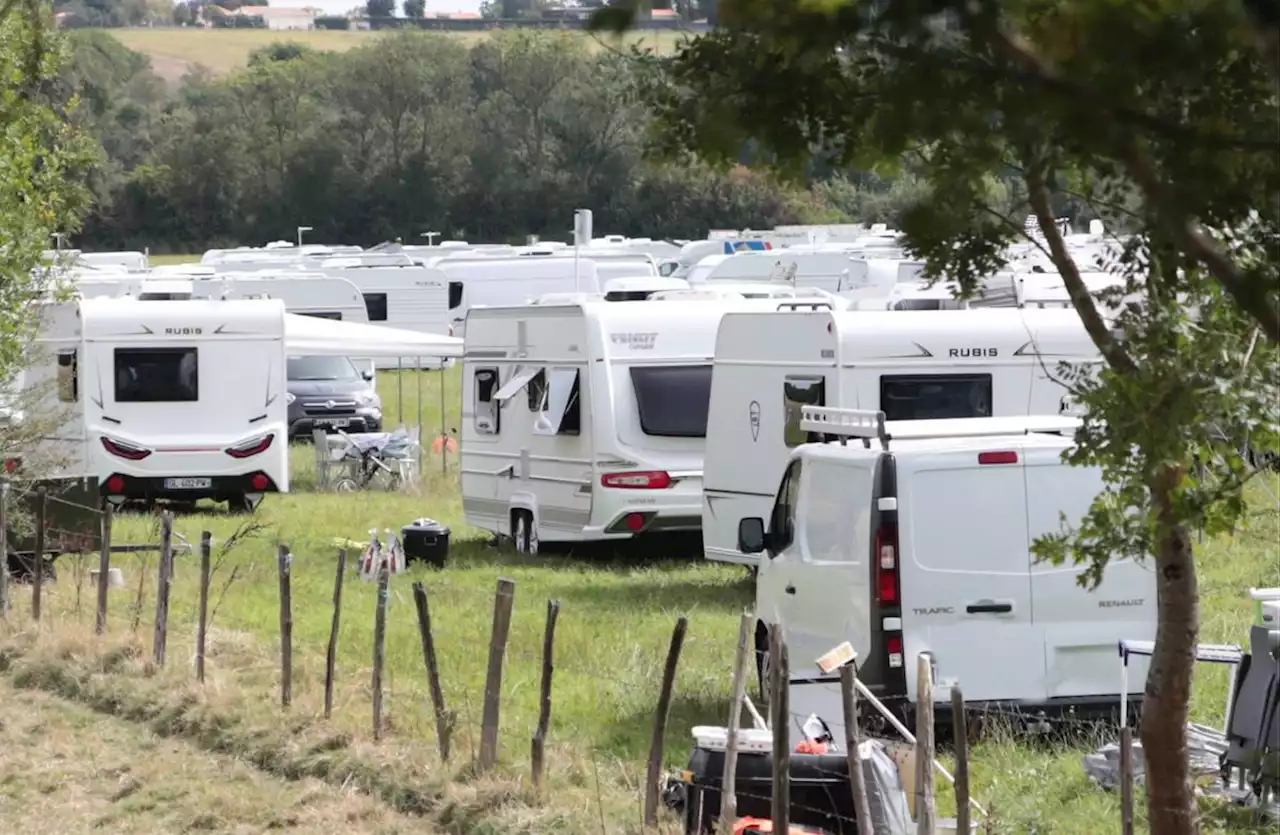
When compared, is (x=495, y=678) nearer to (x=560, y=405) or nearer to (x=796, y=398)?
(x=796, y=398)

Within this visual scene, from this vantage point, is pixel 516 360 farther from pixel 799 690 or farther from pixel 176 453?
pixel 799 690

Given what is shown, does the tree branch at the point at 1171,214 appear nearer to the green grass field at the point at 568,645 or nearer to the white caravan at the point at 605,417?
the green grass field at the point at 568,645

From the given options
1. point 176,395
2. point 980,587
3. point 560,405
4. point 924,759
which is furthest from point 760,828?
point 176,395

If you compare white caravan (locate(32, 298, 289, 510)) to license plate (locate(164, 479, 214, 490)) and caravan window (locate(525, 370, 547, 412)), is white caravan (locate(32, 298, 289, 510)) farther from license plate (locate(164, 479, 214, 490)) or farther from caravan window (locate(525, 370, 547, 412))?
caravan window (locate(525, 370, 547, 412))

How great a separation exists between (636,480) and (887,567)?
8383 mm

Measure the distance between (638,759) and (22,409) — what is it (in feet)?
28.3

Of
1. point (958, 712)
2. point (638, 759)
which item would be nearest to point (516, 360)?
point (638, 759)

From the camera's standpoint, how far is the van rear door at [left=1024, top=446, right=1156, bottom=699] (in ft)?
30.2

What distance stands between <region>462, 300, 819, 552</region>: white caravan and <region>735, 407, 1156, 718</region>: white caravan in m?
8.10

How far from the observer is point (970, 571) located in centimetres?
916

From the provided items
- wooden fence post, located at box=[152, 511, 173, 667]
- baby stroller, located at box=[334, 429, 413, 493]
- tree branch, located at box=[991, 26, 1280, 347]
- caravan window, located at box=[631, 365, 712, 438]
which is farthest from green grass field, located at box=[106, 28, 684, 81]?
tree branch, located at box=[991, 26, 1280, 347]

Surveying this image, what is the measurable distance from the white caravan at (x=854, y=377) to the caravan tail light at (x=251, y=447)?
8.25 metres

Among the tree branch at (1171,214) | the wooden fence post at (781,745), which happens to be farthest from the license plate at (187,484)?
the tree branch at (1171,214)

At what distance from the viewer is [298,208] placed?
72625mm
